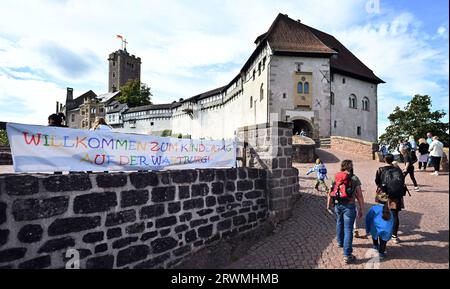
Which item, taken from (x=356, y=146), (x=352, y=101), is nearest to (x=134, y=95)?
(x=352, y=101)

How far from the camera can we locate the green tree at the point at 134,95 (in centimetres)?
5511

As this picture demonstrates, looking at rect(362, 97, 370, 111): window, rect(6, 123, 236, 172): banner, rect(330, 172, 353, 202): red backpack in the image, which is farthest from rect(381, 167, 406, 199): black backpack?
rect(362, 97, 370, 111): window

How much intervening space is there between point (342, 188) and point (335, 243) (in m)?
1.28

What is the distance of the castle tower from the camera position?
7300 centimetres

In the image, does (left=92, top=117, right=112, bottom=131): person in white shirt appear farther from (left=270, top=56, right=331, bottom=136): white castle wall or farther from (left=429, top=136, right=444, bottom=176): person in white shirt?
(left=270, top=56, right=331, bottom=136): white castle wall

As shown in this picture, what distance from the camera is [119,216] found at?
138 inches

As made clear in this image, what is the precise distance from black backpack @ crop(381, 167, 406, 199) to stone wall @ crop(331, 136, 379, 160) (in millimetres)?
13279

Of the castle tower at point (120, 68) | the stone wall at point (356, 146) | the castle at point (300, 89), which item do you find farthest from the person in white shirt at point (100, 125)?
the castle tower at point (120, 68)

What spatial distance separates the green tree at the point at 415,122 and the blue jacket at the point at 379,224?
3007 centimetres

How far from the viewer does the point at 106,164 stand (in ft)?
12.0

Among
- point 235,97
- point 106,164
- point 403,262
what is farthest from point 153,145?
point 235,97

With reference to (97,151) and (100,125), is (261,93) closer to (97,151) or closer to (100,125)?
(100,125)

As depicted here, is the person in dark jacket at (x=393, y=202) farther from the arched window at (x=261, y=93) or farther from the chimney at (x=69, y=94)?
the chimney at (x=69, y=94)

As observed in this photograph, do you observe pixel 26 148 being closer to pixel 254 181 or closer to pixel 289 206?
pixel 254 181
